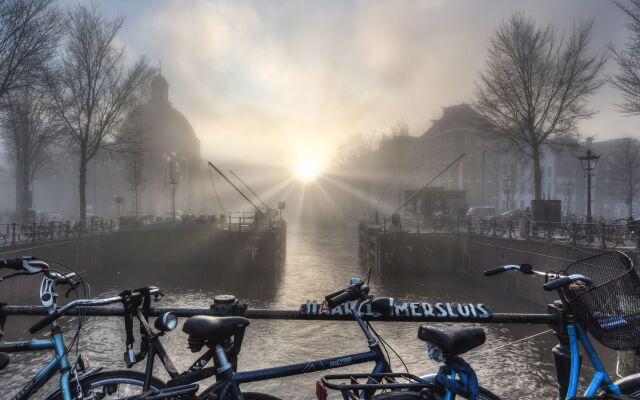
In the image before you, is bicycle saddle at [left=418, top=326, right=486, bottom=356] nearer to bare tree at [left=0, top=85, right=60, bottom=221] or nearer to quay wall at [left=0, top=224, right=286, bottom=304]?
quay wall at [left=0, top=224, right=286, bottom=304]

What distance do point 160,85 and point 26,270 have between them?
76664 millimetres

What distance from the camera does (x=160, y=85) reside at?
241 ft

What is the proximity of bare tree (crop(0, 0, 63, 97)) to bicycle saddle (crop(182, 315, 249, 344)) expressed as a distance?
2159cm

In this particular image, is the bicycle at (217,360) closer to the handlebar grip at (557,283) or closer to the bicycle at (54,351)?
the bicycle at (54,351)

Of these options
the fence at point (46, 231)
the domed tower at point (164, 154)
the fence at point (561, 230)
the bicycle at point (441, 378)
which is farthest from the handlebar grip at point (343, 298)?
the domed tower at point (164, 154)

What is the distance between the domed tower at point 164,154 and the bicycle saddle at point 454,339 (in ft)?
192

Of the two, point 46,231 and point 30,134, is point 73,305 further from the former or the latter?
point 30,134

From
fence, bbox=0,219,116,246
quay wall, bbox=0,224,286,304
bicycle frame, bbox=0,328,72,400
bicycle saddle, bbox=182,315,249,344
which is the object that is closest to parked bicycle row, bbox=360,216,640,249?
quay wall, bbox=0,224,286,304

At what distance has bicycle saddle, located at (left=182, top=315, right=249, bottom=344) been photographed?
254 centimetres

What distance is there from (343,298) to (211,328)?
2.75 ft

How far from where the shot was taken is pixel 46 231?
23859 mm

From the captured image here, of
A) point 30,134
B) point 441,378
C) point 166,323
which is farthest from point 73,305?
point 30,134

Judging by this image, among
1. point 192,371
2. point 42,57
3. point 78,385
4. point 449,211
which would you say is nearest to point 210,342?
point 192,371

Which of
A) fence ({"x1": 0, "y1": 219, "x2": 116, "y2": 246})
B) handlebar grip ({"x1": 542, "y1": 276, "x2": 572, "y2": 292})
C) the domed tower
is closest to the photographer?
handlebar grip ({"x1": 542, "y1": 276, "x2": 572, "y2": 292})
